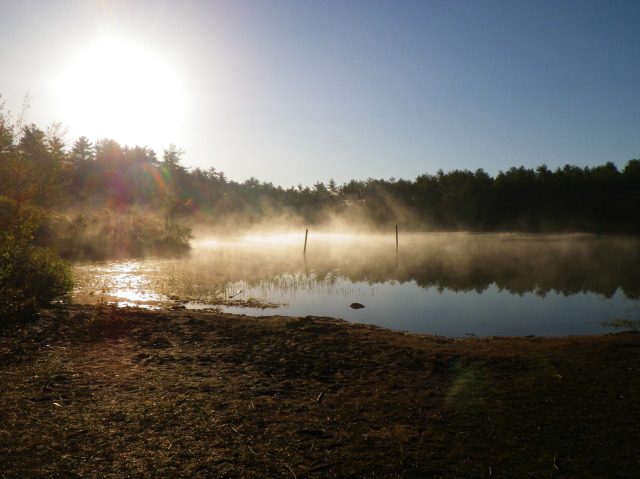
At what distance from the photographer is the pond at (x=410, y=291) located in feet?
53.8

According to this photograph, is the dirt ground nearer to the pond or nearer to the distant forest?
the pond

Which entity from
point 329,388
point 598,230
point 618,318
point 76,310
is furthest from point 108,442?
point 598,230

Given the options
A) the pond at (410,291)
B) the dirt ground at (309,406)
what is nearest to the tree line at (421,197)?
the pond at (410,291)

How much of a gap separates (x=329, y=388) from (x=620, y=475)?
15.0 ft

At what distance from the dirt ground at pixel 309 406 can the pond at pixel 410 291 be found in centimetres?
472

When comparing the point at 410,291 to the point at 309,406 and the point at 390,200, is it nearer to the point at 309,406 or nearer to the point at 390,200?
the point at 309,406

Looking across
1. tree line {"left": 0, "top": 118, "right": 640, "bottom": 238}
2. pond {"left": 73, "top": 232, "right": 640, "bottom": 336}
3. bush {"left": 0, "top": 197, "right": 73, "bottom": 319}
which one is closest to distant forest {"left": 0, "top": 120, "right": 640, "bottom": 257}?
tree line {"left": 0, "top": 118, "right": 640, "bottom": 238}

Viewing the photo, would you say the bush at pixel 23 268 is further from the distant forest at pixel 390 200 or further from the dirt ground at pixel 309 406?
the distant forest at pixel 390 200

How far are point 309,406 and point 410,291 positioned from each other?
1673 cm

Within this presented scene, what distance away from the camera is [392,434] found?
6.04 metres

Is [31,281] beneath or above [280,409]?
above

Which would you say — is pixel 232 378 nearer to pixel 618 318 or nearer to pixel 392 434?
pixel 392 434

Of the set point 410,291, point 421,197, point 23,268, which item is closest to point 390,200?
point 421,197

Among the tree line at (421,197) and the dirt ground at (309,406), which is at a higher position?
the tree line at (421,197)
